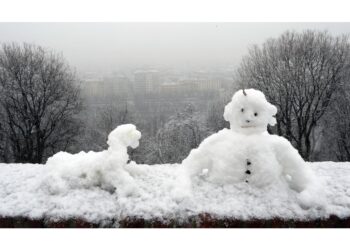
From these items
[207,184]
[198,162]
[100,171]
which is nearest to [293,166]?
[207,184]

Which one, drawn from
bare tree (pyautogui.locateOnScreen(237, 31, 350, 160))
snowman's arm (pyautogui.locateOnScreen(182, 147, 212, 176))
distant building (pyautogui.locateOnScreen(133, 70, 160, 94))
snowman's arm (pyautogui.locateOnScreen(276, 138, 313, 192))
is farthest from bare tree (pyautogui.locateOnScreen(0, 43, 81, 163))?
snowman's arm (pyautogui.locateOnScreen(276, 138, 313, 192))

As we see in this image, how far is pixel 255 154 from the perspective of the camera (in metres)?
5.96

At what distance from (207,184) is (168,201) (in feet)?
2.82

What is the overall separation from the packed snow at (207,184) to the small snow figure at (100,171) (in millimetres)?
16

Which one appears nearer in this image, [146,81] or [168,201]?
[168,201]

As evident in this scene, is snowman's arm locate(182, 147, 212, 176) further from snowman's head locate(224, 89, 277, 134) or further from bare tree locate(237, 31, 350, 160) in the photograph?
bare tree locate(237, 31, 350, 160)

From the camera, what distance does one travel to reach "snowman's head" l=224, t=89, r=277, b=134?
606 cm

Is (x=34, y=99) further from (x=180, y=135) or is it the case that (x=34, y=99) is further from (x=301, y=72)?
(x=301, y=72)

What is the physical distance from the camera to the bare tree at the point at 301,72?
19.9 metres

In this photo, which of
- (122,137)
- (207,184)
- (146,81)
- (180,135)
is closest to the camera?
(207,184)

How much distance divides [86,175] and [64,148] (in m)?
20.4

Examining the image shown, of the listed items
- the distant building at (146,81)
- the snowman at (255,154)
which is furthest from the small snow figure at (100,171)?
the distant building at (146,81)

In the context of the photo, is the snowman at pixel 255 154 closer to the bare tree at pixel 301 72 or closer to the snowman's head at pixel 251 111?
the snowman's head at pixel 251 111

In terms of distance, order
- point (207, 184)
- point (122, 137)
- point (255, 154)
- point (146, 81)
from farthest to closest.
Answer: point (146, 81), point (122, 137), point (207, 184), point (255, 154)
